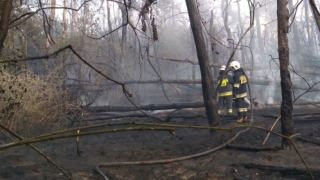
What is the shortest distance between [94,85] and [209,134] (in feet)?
16.1

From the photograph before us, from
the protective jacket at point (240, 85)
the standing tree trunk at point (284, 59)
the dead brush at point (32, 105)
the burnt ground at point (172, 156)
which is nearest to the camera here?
the burnt ground at point (172, 156)

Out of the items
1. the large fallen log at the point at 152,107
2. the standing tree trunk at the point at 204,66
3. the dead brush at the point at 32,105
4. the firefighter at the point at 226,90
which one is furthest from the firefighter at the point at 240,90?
the dead brush at the point at 32,105

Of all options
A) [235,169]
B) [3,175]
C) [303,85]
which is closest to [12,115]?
[3,175]

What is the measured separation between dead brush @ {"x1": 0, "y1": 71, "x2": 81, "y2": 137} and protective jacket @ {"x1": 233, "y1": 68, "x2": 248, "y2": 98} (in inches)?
168

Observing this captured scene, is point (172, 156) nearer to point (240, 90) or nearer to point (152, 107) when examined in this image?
point (240, 90)

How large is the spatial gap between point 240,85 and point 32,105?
215 inches

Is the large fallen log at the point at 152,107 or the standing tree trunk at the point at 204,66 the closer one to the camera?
the standing tree trunk at the point at 204,66

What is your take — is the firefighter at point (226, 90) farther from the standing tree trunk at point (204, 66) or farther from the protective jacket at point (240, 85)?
the standing tree trunk at point (204, 66)

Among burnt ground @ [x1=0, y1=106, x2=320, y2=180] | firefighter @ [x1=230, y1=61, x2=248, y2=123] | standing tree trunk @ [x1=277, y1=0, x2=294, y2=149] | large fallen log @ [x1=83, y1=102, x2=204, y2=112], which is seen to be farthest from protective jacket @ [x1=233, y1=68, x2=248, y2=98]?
standing tree trunk @ [x1=277, y1=0, x2=294, y2=149]

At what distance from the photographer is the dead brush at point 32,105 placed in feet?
27.7

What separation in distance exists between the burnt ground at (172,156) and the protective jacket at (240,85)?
1.24 m

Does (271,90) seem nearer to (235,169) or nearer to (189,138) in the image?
(189,138)

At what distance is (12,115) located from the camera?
27.3ft

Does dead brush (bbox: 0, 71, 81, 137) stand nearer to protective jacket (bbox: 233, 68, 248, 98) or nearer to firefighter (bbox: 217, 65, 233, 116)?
firefighter (bbox: 217, 65, 233, 116)
